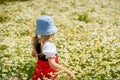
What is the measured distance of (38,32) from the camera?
6699 mm

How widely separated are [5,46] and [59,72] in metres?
4.00

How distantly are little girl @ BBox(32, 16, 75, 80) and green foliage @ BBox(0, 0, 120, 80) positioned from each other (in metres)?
0.28

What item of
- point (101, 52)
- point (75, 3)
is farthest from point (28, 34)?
point (75, 3)

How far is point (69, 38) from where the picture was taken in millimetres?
11281

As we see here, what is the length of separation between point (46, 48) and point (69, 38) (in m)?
4.64

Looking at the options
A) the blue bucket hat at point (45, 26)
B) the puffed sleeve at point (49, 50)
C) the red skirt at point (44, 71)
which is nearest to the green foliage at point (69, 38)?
the red skirt at point (44, 71)

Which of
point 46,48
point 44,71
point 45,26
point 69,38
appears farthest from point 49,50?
point 69,38

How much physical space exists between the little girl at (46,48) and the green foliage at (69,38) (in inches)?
11.1

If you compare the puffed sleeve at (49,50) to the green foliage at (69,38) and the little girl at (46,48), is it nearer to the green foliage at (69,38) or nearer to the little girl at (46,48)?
the little girl at (46,48)

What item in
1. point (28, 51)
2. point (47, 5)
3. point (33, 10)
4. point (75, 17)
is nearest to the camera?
point (28, 51)

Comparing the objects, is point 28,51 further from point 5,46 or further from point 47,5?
point 47,5

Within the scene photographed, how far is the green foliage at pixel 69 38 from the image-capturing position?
864 centimetres

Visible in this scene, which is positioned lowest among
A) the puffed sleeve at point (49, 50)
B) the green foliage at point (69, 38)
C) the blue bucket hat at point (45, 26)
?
the green foliage at point (69, 38)

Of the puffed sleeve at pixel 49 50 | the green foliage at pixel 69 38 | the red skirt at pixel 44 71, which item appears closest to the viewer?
the puffed sleeve at pixel 49 50
